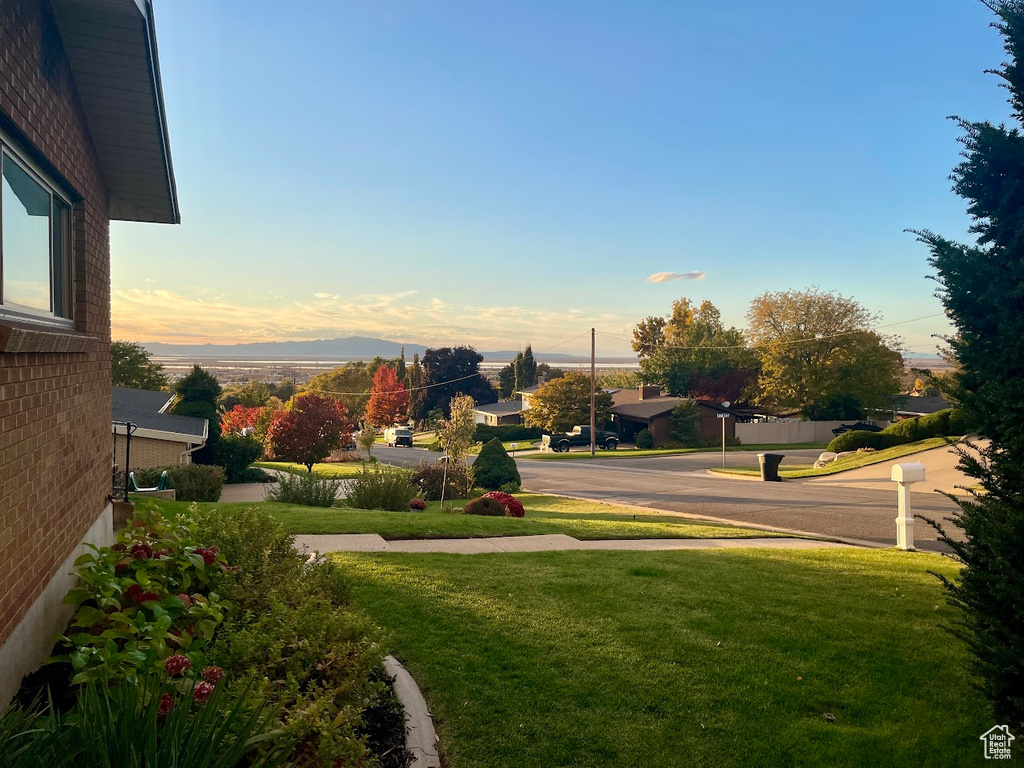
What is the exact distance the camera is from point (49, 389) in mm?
4570

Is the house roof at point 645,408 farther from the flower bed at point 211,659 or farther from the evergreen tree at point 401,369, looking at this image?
the flower bed at point 211,659

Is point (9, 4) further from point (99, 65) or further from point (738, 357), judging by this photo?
point (738, 357)

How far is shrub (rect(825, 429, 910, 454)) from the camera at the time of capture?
32312 mm

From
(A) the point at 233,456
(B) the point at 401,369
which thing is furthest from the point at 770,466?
(B) the point at 401,369

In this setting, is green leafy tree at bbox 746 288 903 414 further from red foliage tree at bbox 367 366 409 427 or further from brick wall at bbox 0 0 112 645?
brick wall at bbox 0 0 112 645

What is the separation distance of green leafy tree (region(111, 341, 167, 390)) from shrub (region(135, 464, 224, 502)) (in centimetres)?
2664

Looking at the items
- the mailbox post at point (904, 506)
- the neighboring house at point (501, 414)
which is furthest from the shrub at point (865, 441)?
the neighboring house at point (501, 414)

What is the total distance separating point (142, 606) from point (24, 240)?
2.55 m

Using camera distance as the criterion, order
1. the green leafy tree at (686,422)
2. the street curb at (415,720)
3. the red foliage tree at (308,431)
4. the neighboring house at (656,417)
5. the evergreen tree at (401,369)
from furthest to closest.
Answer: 1. the evergreen tree at (401,369)
2. the neighboring house at (656,417)
3. the green leafy tree at (686,422)
4. the red foliage tree at (308,431)
5. the street curb at (415,720)

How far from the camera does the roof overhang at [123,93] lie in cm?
503

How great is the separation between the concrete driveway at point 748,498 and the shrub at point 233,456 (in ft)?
36.2

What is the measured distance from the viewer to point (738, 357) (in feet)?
213

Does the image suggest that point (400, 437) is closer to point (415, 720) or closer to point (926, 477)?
point (926, 477)

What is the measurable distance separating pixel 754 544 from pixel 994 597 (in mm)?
8381
